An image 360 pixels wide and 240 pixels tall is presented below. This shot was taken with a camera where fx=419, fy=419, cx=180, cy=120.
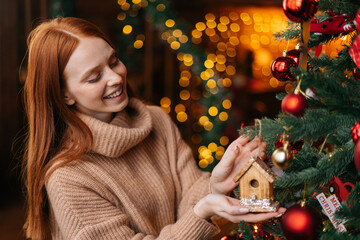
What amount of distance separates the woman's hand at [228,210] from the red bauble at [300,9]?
15.0 inches

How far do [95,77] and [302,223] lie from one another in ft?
2.61

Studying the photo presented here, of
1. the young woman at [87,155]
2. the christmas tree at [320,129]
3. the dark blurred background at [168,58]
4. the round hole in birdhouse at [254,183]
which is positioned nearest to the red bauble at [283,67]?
the christmas tree at [320,129]

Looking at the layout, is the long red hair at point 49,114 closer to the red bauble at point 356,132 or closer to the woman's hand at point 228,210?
the woman's hand at point 228,210

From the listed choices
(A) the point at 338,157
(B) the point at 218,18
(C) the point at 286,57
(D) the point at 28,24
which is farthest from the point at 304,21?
(B) the point at 218,18

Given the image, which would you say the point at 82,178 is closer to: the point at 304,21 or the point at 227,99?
the point at 304,21

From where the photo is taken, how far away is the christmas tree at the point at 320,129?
28.0 inches

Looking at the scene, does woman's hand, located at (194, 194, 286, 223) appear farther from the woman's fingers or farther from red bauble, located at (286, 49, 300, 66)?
red bauble, located at (286, 49, 300, 66)

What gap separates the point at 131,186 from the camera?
1.37 meters

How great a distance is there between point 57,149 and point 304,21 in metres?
0.88

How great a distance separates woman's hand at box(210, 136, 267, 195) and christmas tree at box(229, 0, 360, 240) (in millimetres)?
120

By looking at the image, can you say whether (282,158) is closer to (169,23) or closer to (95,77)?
(95,77)

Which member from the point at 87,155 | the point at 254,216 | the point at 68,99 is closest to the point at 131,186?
the point at 87,155

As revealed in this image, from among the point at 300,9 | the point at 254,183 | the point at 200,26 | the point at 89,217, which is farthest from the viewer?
the point at 200,26

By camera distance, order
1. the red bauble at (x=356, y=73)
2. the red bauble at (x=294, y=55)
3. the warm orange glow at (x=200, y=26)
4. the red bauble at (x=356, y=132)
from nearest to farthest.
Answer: the red bauble at (x=356, y=132) → the red bauble at (x=356, y=73) → the red bauble at (x=294, y=55) → the warm orange glow at (x=200, y=26)
